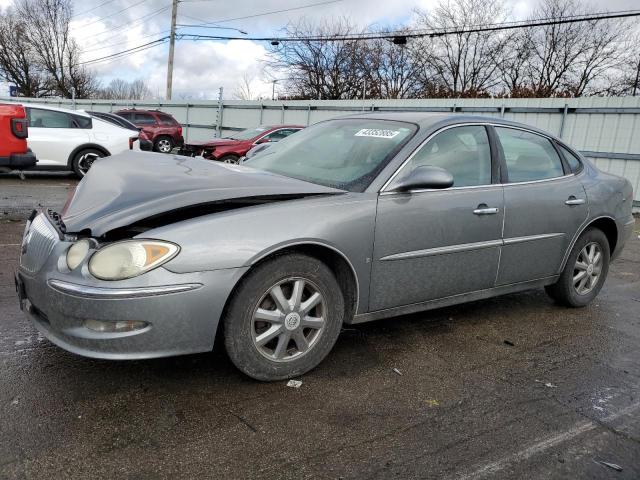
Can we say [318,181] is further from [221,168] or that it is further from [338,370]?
[338,370]

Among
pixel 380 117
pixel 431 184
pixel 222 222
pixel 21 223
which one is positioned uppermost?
pixel 380 117

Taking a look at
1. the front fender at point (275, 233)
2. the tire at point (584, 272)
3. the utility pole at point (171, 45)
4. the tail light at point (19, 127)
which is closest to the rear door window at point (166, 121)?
the utility pole at point (171, 45)

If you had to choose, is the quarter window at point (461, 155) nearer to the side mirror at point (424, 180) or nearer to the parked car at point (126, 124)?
the side mirror at point (424, 180)

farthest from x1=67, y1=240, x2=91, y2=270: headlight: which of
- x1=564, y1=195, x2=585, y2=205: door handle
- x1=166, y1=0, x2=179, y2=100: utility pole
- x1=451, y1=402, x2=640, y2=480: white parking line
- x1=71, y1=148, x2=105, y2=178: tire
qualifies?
x1=166, y1=0, x2=179, y2=100: utility pole

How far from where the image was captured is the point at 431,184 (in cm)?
333

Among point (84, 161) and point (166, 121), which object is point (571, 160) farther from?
point (166, 121)

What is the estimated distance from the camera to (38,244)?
115 inches

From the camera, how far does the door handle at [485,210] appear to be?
149 inches

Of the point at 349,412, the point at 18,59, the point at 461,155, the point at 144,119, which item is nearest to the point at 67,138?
the point at 461,155

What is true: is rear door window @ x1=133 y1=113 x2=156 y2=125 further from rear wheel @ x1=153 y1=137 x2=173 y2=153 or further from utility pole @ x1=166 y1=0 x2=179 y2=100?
utility pole @ x1=166 y1=0 x2=179 y2=100

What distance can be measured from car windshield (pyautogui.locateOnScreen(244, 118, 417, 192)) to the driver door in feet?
0.62

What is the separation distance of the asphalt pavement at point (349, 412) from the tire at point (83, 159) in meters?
8.02

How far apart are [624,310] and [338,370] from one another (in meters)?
3.00

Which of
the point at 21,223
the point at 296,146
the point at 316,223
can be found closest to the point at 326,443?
the point at 316,223
